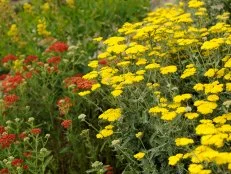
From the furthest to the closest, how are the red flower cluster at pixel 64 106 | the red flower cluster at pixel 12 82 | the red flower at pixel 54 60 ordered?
the red flower at pixel 54 60
the red flower cluster at pixel 12 82
the red flower cluster at pixel 64 106

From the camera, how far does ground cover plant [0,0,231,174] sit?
3.51 meters

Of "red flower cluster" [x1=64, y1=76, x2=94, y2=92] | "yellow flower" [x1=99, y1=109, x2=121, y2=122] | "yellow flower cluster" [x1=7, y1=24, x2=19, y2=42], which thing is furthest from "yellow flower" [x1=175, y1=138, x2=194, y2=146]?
"yellow flower cluster" [x1=7, y1=24, x2=19, y2=42]

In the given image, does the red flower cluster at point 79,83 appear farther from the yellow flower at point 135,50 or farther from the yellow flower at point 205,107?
the yellow flower at point 205,107

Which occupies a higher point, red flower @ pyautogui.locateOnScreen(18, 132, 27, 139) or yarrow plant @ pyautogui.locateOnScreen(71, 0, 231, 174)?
yarrow plant @ pyautogui.locateOnScreen(71, 0, 231, 174)

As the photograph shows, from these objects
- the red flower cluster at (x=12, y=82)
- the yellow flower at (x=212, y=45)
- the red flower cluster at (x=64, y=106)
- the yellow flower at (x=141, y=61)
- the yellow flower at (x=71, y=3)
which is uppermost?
the yellow flower at (x=212, y=45)

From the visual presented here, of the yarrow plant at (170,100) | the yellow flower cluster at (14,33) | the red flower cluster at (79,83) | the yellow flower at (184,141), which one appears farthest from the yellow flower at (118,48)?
the yellow flower cluster at (14,33)

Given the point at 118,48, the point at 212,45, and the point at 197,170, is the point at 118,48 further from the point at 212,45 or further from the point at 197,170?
the point at 197,170

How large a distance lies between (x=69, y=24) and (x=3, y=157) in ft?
8.78

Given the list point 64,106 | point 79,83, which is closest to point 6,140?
point 64,106

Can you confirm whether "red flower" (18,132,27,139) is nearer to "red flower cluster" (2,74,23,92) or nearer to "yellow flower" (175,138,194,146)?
"red flower cluster" (2,74,23,92)

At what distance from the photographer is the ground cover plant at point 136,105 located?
351cm

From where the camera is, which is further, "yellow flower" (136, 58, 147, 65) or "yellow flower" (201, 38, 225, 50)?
"yellow flower" (136, 58, 147, 65)

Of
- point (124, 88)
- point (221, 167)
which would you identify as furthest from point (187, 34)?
point (221, 167)

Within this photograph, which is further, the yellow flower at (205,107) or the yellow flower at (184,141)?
the yellow flower at (205,107)
